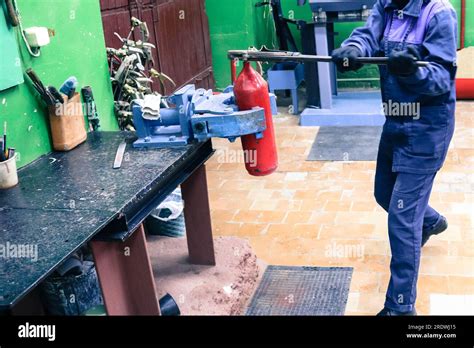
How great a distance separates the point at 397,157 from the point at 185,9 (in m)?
4.57

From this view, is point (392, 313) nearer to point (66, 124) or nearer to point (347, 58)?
point (347, 58)

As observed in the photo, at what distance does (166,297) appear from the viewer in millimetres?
3512

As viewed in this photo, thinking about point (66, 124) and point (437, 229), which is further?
point (437, 229)

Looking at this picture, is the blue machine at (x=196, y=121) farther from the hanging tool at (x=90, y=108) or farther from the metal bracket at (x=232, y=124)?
the hanging tool at (x=90, y=108)

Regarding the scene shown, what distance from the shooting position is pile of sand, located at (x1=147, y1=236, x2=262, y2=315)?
361cm

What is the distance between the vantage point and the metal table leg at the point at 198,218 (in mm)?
3803

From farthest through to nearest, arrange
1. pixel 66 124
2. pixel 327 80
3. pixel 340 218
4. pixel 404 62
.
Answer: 1. pixel 327 80
2. pixel 340 218
3. pixel 66 124
4. pixel 404 62

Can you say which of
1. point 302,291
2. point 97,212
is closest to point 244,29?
point 302,291

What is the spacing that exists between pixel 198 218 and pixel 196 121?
858 mm

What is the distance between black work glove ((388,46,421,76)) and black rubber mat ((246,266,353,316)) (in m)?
1.39

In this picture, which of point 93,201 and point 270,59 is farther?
point 270,59

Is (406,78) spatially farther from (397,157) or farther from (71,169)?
(71,169)

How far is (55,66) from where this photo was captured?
357 cm
